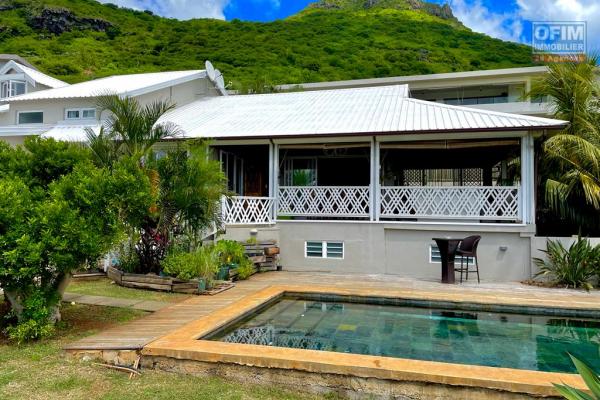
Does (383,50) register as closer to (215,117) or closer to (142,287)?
(215,117)

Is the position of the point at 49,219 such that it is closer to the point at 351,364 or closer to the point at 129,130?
the point at 351,364

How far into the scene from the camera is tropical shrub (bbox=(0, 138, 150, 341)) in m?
5.47

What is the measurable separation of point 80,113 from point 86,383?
14827 millimetres

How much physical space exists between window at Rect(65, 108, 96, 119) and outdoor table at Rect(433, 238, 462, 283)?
13.5 meters

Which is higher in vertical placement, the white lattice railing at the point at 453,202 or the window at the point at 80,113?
the window at the point at 80,113

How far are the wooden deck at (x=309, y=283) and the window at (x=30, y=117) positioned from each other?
12.1 m

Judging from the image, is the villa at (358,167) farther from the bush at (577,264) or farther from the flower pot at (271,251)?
the bush at (577,264)

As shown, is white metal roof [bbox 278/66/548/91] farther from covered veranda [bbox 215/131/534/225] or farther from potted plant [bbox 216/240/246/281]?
potted plant [bbox 216/240/246/281]

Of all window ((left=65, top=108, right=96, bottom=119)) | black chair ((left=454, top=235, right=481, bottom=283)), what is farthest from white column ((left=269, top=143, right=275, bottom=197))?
window ((left=65, top=108, right=96, bottom=119))

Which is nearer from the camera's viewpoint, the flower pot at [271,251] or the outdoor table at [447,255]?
the outdoor table at [447,255]

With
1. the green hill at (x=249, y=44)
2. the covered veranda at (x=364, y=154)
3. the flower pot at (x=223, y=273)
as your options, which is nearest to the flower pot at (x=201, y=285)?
the flower pot at (x=223, y=273)

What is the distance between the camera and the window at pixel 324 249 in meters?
12.7

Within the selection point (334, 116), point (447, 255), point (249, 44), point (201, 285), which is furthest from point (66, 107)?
point (249, 44)

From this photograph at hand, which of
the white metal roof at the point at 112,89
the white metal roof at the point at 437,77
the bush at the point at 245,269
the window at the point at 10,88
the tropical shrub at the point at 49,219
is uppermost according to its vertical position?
the white metal roof at the point at 437,77
